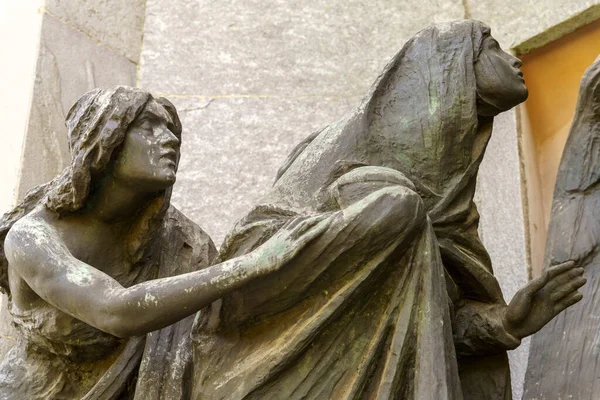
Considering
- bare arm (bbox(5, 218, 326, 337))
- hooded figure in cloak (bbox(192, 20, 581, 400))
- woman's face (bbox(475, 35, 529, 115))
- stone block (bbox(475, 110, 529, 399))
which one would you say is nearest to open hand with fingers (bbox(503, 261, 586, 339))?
hooded figure in cloak (bbox(192, 20, 581, 400))

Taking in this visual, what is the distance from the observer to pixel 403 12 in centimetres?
394

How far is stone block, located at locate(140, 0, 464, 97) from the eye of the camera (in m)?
3.87

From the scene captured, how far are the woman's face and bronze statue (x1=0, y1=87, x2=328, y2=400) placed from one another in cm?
68

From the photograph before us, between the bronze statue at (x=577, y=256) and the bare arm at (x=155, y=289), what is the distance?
80cm

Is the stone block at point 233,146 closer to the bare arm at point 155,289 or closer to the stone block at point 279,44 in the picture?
the stone block at point 279,44

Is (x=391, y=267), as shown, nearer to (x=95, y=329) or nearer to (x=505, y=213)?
(x=95, y=329)

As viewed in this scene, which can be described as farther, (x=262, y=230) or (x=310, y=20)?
(x=310, y=20)

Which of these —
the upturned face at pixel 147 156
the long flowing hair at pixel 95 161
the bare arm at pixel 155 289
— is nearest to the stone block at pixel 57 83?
the long flowing hair at pixel 95 161

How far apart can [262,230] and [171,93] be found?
63.7 inches

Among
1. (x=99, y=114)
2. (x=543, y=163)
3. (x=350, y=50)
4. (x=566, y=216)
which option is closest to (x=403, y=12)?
(x=350, y=50)

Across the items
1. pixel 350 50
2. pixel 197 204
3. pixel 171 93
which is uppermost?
pixel 350 50

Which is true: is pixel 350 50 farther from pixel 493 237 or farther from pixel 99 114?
pixel 99 114

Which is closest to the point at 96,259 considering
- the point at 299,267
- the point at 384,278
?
the point at 299,267

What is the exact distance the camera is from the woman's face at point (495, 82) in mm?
2496
